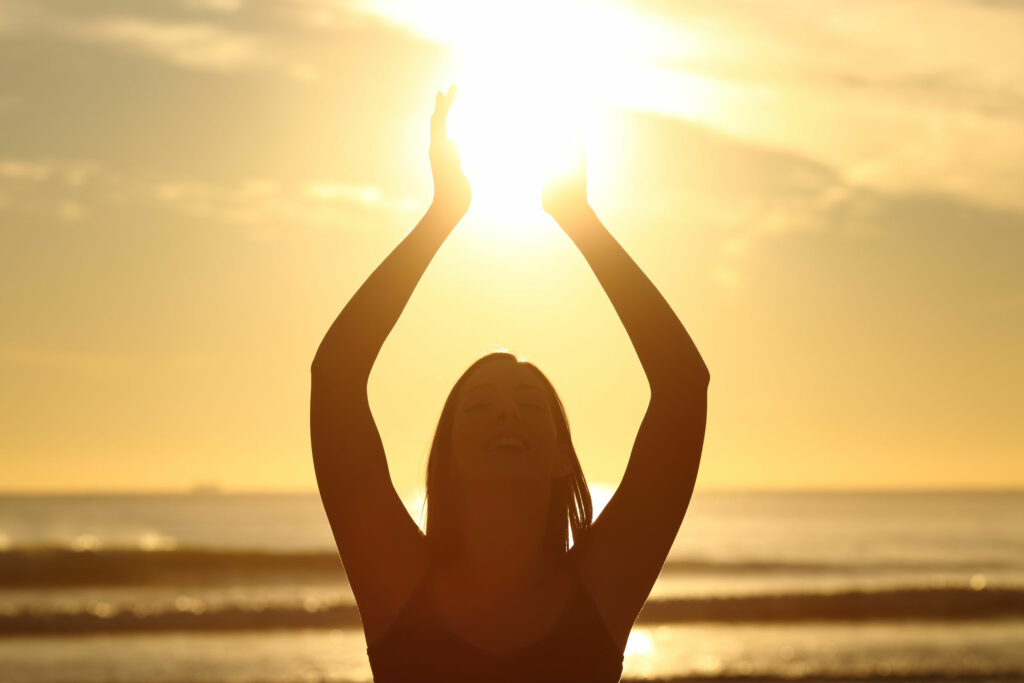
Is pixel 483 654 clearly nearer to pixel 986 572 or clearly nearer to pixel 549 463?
pixel 549 463

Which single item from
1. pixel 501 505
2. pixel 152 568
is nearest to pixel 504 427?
pixel 501 505

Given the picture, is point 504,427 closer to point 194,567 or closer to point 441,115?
point 441,115

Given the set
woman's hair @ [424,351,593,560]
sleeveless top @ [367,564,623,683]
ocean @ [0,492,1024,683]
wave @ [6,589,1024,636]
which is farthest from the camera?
wave @ [6,589,1024,636]

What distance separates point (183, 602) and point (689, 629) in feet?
26.9

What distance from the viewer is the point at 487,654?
Result: 8.05 ft

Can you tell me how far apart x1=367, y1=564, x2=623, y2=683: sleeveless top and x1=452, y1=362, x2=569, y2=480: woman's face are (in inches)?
12.4

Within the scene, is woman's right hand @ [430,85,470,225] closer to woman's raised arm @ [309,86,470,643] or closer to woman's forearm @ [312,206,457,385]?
woman's forearm @ [312,206,457,385]

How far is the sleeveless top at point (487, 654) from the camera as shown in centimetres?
245

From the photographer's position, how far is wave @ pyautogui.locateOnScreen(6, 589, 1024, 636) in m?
16.5

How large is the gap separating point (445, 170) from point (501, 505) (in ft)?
2.69

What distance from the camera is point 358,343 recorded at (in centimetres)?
259

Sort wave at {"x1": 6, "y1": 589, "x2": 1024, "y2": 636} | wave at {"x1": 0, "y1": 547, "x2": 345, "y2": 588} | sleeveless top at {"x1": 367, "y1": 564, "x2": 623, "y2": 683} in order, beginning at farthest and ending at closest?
wave at {"x1": 0, "y1": 547, "x2": 345, "y2": 588}, wave at {"x1": 6, "y1": 589, "x2": 1024, "y2": 636}, sleeveless top at {"x1": 367, "y1": 564, "x2": 623, "y2": 683}

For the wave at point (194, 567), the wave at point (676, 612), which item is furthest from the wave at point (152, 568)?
the wave at point (676, 612)

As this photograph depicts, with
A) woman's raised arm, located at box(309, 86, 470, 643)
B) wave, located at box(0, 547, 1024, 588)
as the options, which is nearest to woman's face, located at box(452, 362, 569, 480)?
woman's raised arm, located at box(309, 86, 470, 643)
